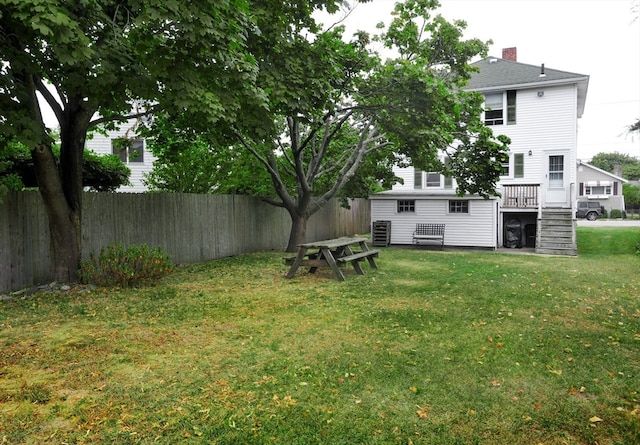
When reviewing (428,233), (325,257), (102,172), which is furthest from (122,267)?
(428,233)

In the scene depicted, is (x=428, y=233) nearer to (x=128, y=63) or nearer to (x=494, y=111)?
(x=494, y=111)

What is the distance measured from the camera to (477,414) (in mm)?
3076

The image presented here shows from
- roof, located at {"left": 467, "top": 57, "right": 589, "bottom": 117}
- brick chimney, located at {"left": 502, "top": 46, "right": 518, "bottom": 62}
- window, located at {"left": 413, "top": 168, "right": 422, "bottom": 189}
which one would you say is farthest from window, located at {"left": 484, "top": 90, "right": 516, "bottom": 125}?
brick chimney, located at {"left": 502, "top": 46, "right": 518, "bottom": 62}

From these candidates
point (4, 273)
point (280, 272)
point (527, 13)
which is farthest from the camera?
point (527, 13)

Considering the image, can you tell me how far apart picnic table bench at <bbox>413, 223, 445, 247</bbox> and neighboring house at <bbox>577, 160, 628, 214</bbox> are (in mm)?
32394

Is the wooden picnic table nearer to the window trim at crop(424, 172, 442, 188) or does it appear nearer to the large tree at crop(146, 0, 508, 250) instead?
the large tree at crop(146, 0, 508, 250)

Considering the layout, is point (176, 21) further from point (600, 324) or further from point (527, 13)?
point (527, 13)

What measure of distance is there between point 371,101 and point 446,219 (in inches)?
342

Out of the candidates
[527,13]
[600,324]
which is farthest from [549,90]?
[600,324]

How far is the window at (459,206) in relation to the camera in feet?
55.8

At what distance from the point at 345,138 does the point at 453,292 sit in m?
9.57

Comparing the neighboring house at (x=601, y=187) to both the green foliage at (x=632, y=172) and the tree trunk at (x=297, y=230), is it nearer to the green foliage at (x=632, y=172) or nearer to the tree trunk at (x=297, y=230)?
the green foliage at (x=632, y=172)

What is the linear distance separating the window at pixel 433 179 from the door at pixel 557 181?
169 inches

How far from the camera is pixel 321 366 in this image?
397cm
